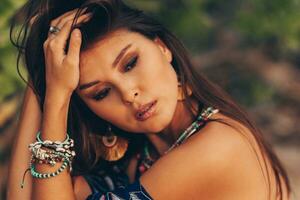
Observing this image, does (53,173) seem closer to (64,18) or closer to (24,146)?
(24,146)

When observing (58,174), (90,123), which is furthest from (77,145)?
(58,174)

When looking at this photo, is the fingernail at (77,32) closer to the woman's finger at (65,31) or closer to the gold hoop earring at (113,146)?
the woman's finger at (65,31)

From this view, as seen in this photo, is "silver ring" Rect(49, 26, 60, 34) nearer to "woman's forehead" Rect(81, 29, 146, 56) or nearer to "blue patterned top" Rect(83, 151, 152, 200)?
"woman's forehead" Rect(81, 29, 146, 56)

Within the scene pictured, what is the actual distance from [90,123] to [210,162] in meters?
0.93

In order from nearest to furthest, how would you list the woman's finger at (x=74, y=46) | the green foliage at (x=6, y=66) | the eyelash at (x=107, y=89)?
the woman's finger at (x=74, y=46) → the eyelash at (x=107, y=89) → the green foliage at (x=6, y=66)

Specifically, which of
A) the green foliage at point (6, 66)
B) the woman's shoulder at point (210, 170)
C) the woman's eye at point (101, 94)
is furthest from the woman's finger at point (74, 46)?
the green foliage at point (6, 66)

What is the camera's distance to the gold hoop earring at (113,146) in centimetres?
404

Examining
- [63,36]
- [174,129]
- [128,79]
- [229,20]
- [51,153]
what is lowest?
[229,20]

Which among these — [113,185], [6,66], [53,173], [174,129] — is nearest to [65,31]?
[53,173]

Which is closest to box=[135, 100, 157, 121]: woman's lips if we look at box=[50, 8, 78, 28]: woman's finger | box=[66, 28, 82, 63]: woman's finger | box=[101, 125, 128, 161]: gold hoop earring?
box=[66, 28, 82, 63]: woman's finger

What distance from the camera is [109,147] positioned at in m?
4.12

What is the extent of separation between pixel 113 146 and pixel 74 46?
101cm

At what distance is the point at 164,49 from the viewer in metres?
3.71

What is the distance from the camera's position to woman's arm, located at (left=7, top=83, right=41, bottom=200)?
390 cm
